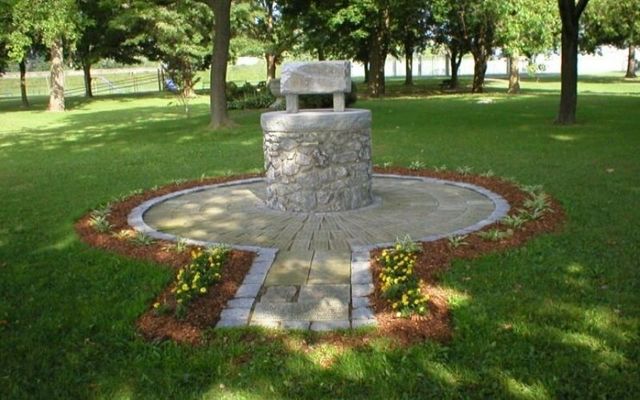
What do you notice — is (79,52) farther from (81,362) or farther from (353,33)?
(81,362)

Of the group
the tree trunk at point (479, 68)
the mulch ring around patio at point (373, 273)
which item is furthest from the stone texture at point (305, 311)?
the tree trunk at point (479, 68)

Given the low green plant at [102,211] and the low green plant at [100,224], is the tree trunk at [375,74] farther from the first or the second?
the low green plant at [100,224]

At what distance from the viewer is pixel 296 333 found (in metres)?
3.96

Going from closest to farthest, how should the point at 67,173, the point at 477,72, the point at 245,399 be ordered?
1. the point at 245,399
2. the point at 67,173
3. the point at 477,72

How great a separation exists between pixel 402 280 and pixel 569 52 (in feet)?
36.8

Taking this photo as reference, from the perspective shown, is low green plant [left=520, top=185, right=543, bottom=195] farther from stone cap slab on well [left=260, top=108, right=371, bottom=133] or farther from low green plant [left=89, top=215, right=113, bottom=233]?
low green plant [left=89, top=215, right=113, bottom=233]

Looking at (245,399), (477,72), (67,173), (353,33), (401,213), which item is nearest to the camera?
(245,399)

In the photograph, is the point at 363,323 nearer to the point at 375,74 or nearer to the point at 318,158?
the point at 318,158

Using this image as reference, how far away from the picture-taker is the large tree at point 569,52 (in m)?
13.4

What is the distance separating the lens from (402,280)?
4.52 m

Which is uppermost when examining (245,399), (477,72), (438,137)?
(477,72)

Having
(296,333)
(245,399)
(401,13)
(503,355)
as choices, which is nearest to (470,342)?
(503,355)

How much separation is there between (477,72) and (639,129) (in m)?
17.9

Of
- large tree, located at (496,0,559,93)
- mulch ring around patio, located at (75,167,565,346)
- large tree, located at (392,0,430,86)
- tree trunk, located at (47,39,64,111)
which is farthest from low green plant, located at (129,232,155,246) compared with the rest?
tree trunk, located at (47,39,64,111)
